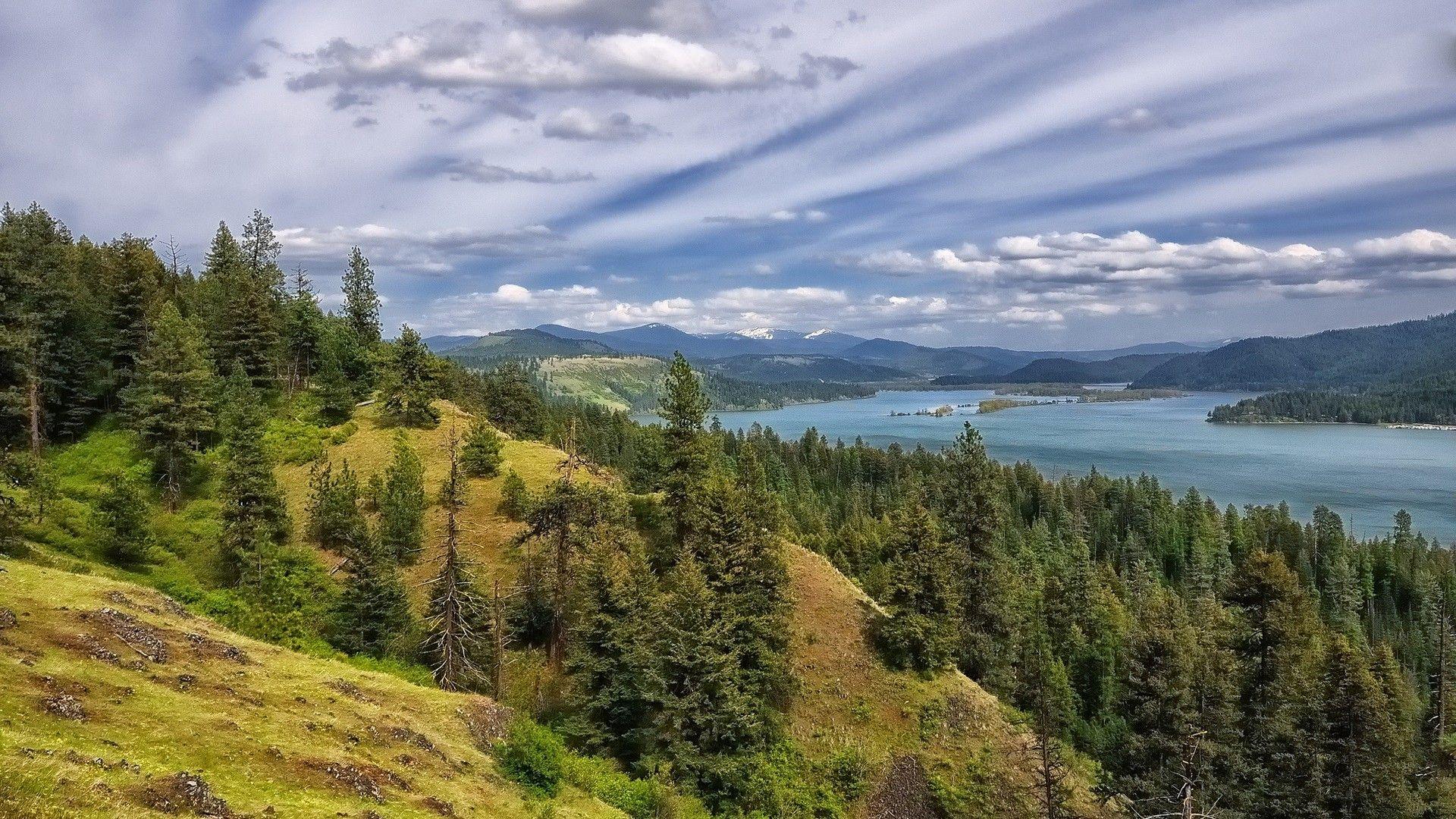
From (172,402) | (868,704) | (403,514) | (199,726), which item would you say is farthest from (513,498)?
(199,726)

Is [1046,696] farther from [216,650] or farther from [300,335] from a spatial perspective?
[300,335]

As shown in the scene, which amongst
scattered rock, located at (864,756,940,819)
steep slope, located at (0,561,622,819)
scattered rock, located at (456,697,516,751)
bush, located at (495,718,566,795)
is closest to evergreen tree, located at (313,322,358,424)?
steep slope, located at (0,561,622,819)

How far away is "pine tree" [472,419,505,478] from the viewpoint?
6197 centimetres

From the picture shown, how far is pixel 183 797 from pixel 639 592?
27027 millimetres

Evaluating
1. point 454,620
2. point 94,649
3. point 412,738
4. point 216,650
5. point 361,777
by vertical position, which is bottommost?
point 412,738

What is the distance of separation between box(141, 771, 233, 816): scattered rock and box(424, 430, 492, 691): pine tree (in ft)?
60.5

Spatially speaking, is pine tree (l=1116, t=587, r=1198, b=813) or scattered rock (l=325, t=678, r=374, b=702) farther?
pine tree (l=1116, t=587, r=1198, b=813)

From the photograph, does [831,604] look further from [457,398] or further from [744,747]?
[457,398]

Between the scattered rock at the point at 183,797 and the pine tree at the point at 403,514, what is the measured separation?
3314cm

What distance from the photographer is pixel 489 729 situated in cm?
2986

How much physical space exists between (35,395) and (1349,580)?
154740 millimetres

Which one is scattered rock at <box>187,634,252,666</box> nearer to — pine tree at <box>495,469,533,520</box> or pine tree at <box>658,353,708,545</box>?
pine tree at <box>658,353,708,545</box>

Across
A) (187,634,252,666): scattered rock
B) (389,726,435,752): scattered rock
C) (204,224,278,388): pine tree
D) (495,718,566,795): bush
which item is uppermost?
(204,224,278,388): pine tree

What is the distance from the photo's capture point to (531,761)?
2741 centimetres
